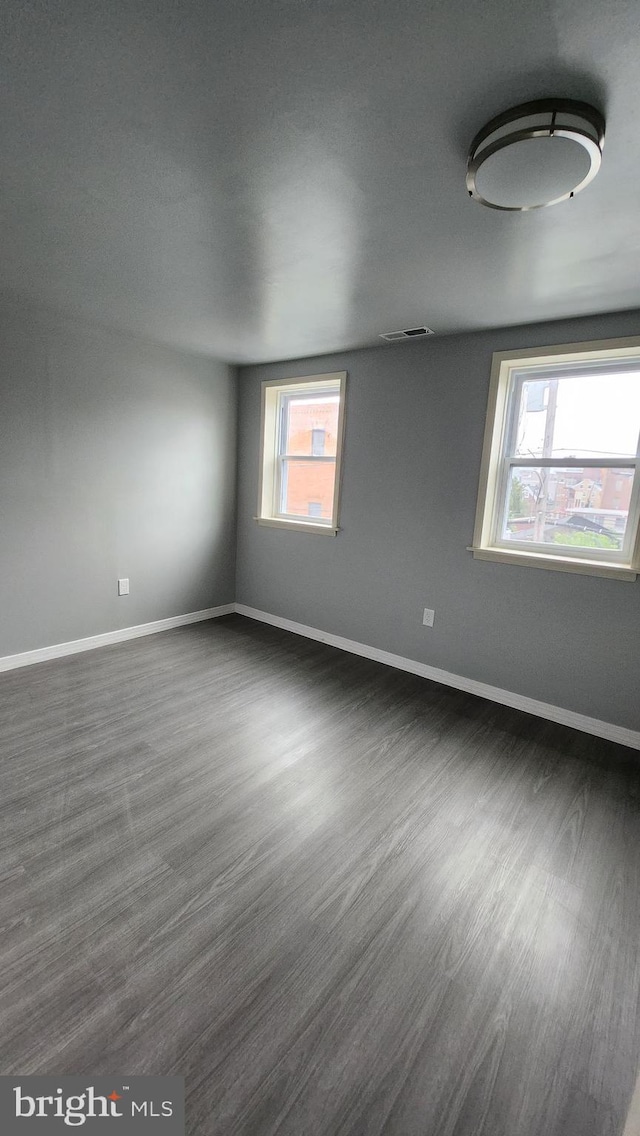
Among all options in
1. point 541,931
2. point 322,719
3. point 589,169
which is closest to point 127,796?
point 322,719

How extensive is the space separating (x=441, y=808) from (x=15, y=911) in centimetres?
166

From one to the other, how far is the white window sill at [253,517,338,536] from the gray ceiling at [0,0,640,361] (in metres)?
1.82

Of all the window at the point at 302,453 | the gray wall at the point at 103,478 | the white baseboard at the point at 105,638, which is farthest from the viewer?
the window at the point at 302,453

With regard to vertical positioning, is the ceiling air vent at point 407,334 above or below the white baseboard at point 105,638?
above

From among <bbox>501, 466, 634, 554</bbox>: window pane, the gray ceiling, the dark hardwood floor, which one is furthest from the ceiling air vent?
the dark hardwood floor

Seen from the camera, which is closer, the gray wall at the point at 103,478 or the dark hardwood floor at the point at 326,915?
the dark hardwood floor at the point at 326,915

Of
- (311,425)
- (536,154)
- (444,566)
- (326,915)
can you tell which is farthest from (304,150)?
(311,425)

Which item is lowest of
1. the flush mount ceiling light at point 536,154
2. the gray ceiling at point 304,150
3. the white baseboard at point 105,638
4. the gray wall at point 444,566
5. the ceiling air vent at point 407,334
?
the white baseboard at point 105,638

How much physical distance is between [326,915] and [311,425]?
3.59 meters

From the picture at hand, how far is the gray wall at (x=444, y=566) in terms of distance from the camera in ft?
9.51

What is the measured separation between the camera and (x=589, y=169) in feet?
4.43

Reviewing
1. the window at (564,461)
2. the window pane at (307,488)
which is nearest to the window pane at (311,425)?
the window pane at (307,488)

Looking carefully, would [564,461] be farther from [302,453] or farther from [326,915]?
[326,915]

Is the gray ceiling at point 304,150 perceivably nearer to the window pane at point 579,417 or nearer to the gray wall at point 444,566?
the window pane at point 579,417
